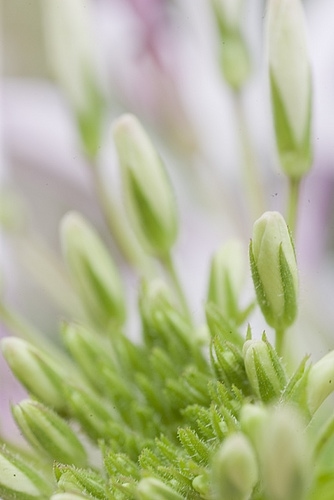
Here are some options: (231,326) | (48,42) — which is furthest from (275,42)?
(48,42)

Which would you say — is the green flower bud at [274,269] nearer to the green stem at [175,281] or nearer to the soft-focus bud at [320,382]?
the soft-focus bud at [320,382]

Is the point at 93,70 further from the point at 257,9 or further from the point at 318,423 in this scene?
the point at 318,423

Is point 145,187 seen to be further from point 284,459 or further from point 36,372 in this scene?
point 284,459

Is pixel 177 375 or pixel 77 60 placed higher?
pixel 77 60

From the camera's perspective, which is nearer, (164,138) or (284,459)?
(284,459)

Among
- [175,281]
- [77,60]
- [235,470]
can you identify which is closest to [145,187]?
[175,281]

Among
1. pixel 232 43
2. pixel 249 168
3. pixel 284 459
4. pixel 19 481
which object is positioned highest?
pixel 232 43
